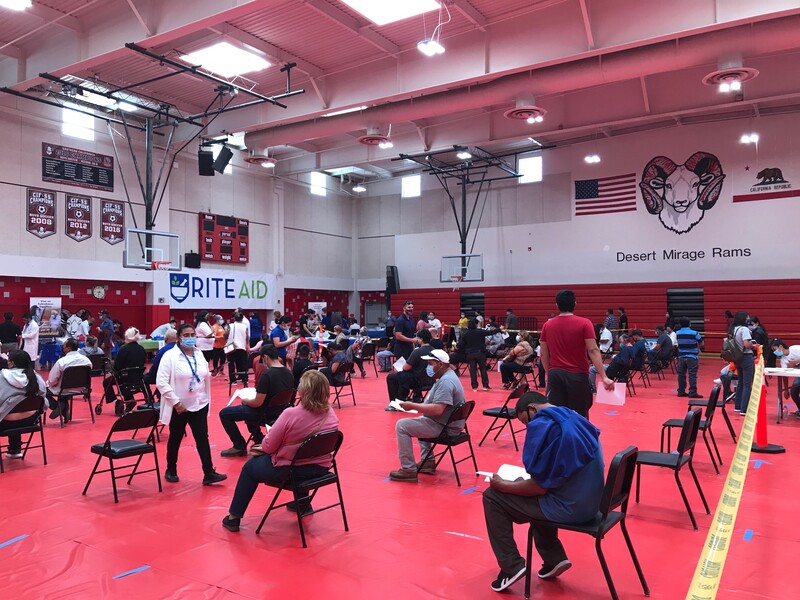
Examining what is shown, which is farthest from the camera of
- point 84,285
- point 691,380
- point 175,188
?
point 175,188

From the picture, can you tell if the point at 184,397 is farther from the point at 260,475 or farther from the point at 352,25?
the point at 352,25

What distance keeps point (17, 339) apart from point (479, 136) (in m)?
12.7

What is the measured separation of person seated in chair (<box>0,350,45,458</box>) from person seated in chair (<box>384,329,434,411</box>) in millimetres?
4115

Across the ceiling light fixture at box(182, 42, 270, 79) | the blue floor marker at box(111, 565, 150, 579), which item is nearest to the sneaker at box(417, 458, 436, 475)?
the blue floor marker at box(111, 565, 150, 579)

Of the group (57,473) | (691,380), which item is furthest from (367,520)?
(691,380)

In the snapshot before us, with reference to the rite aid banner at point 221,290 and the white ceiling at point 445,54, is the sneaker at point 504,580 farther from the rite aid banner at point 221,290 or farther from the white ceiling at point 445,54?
the rite aid banner at point 221,290

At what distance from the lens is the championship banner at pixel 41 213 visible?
574 inches

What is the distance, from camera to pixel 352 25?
10.8m

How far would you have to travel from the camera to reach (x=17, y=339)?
43.0 feet

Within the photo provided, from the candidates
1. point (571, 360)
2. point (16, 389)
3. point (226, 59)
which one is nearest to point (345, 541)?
point (571, 360)

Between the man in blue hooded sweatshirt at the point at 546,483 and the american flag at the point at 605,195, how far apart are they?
1739cm

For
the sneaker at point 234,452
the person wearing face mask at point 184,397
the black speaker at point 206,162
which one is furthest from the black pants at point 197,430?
the black speaker at point 206,162

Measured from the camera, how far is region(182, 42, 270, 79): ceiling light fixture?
36.1 feet

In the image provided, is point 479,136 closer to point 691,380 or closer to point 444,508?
point 691,380
